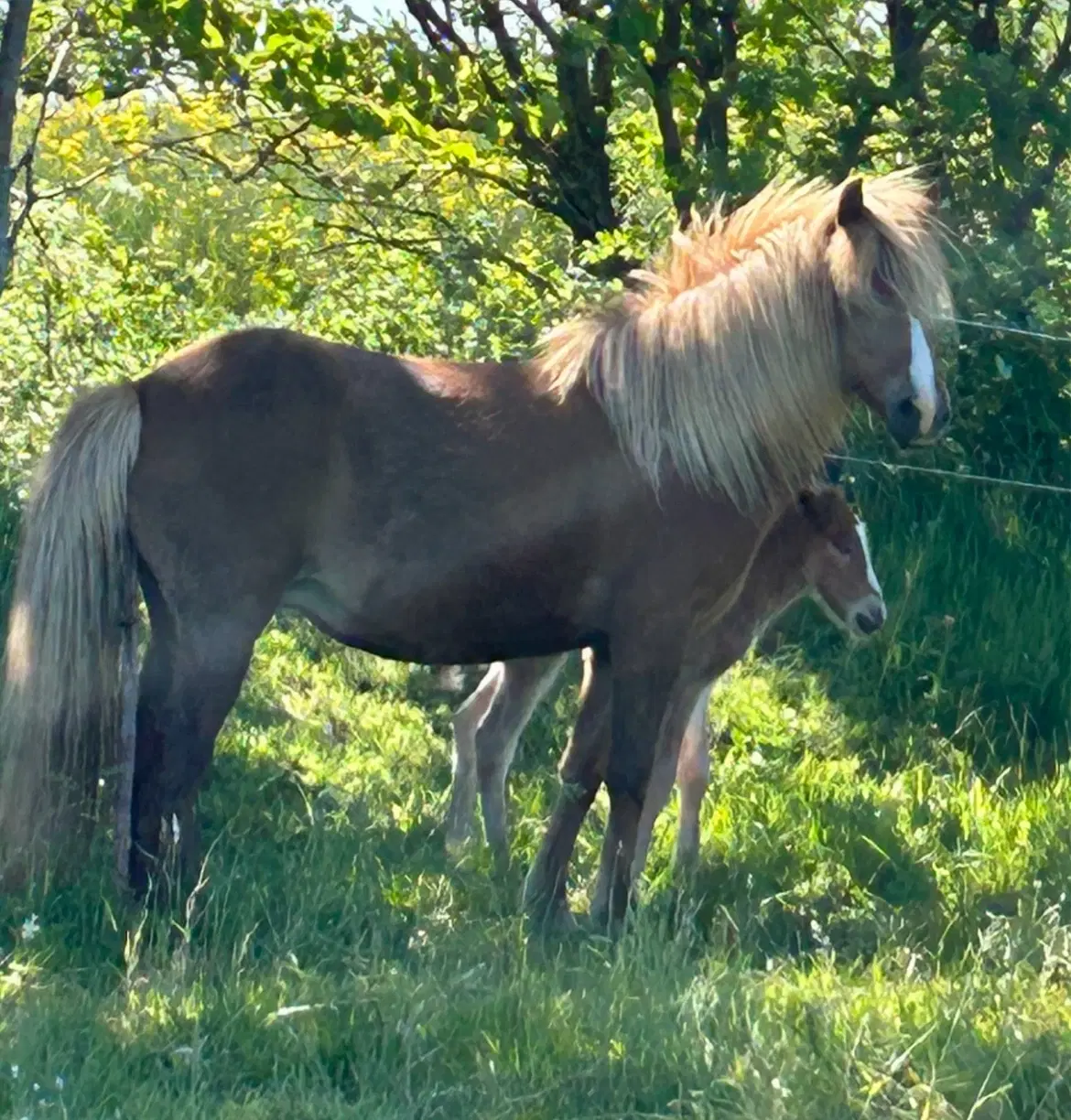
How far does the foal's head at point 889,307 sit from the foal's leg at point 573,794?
1.24 metres

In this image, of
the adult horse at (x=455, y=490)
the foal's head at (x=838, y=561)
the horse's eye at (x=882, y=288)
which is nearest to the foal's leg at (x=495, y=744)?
the adult horse at (x=455, y=490)

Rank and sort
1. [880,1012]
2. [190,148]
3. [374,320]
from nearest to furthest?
[880,1012], [190,148], [374,320]

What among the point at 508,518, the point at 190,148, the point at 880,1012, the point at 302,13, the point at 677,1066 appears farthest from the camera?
the point at 190,148

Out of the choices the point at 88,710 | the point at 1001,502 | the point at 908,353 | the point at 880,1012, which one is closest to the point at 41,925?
the point at 88,710

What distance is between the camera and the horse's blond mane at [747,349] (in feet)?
16.8

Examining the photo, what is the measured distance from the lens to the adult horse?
4828 mm

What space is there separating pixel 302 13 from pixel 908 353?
9.78 ft

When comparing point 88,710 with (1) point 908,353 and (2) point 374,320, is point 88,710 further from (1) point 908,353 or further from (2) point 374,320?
(2) point 374,320

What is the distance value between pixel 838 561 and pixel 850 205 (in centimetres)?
159

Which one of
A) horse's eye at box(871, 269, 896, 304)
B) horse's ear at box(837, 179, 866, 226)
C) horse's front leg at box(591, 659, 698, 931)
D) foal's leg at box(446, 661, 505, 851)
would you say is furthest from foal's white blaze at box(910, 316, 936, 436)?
foal's leg at box(446, 661, 505, 851)

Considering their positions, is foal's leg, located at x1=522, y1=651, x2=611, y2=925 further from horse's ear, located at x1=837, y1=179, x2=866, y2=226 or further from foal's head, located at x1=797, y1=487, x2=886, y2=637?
horse's ear, located at x1=837, y1=179, x2=866, y2=226

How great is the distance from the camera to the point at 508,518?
5035mm

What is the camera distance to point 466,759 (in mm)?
6258

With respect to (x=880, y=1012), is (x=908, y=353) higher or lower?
higher
